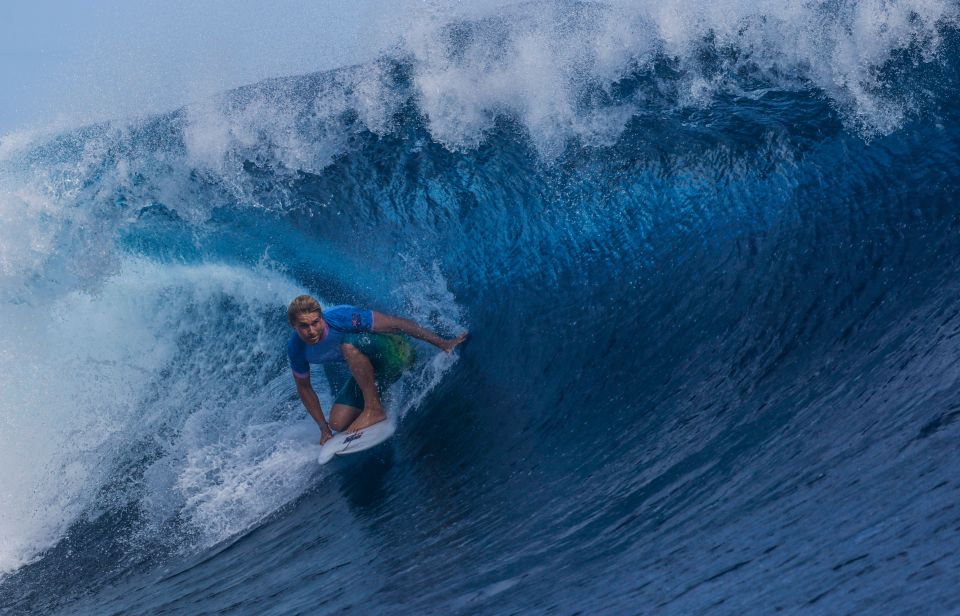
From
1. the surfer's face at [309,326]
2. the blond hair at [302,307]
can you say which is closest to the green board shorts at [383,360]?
the surfer's face at [309,326]

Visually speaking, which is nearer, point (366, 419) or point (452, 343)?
point (366, 419)

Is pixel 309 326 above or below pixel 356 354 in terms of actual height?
above

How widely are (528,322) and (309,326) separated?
166 cm

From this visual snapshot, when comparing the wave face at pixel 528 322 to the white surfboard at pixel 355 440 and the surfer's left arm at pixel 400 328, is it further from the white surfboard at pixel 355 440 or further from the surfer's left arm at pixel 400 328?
the surfer's left arm at pixel 400 328

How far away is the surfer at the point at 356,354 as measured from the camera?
5.75 metres

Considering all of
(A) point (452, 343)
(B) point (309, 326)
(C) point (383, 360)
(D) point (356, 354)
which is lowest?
(A) point (452, 343)

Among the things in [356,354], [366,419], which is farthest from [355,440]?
[356,354]

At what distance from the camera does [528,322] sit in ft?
20.8

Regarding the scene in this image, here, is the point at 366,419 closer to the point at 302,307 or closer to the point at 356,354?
the point at 356,354

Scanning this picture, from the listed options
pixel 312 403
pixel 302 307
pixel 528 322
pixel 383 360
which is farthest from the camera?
pixel 528 322

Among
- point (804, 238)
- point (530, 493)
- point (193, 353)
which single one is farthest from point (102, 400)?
point (804, 238)

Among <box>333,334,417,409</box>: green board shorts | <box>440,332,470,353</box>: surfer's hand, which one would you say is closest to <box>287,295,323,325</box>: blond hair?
<box>333,334,417,409</box>: green board shorts

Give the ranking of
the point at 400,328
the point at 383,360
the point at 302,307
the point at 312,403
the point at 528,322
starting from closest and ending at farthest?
the point at 302,307 → the point at 400,328 → the point at 312,403 → the point at 383,360 → the point at 528,322

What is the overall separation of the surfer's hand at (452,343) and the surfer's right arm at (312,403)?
0.90 m
